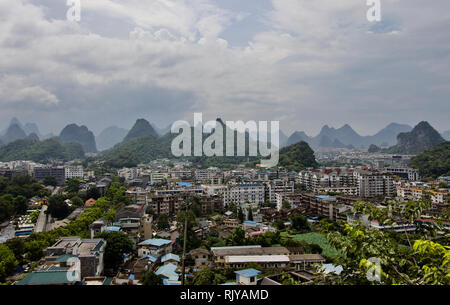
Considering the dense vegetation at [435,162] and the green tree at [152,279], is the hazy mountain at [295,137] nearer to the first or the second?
the dense vegetation at [435,162]

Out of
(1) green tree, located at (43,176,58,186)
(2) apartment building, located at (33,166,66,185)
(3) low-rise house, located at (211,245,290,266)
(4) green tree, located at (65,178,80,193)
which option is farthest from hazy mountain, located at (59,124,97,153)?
(3) low-rise house, located at (211,245,290,266)

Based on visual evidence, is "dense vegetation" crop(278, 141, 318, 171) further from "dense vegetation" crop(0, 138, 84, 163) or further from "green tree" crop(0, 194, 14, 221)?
"dense vegetation" crop(0, 138, 84, 163)

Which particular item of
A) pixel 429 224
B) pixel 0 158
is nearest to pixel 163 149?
pixel 0 158

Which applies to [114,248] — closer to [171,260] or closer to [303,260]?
[171,260]

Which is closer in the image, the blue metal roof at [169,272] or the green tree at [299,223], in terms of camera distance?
the blue metal roof at [169,272]

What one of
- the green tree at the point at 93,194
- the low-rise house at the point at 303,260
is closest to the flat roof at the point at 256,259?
the low-rise house at the point at 303,260
